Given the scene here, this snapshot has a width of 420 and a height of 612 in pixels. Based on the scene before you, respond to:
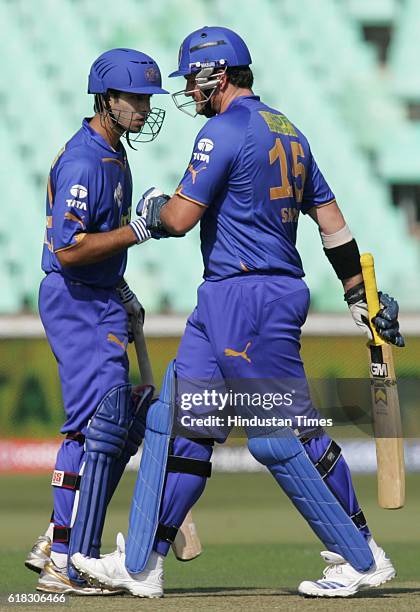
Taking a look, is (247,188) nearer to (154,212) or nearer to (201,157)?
(201,157)

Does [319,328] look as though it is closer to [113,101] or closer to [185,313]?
[185,313]

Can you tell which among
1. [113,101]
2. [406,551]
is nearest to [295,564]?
[406,551]

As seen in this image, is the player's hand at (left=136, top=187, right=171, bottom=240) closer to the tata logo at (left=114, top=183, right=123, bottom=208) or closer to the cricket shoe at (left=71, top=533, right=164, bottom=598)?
the tata logo at (left=114, top=183, right=123, bottom=208)

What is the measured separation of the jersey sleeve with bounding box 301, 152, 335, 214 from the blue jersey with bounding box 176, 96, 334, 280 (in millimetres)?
132

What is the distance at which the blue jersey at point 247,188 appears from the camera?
4.78 meters

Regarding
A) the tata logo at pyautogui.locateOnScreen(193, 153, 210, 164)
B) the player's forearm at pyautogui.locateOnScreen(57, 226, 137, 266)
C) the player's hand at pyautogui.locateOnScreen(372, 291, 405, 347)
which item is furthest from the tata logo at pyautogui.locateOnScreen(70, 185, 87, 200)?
the player's hand at pyautogui.locateOnScreen(372, 291, 405, 347)

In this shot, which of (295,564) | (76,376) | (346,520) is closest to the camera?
(346,520)

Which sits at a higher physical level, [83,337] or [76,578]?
[83,337]

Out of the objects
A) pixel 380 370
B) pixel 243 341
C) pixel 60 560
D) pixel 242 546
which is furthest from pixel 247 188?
pixel 242 546

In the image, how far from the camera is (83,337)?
5195mm

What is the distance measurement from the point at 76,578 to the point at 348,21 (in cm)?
1435

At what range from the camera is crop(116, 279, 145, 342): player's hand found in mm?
5520

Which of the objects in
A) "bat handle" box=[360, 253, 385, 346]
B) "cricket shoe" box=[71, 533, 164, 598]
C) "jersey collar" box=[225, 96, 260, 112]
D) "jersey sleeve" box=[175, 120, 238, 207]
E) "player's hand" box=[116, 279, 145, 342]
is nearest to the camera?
"jersey sleeve" box=[175, 120, 238, 207]

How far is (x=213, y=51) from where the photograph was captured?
5.01m
